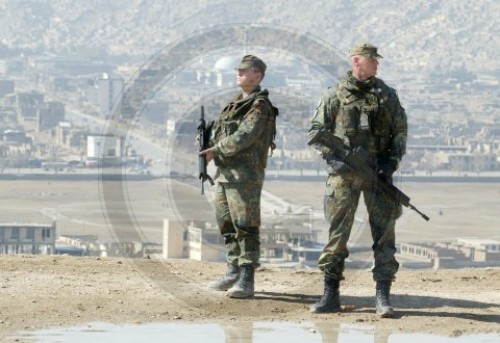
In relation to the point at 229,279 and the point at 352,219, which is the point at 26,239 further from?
the point at 352,219

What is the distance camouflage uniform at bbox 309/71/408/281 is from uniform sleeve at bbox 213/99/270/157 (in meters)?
0.45

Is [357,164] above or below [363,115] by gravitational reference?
below

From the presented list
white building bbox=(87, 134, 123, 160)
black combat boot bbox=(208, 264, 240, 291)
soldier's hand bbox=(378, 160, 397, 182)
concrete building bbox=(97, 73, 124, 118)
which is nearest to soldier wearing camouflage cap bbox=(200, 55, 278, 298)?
black combat boot bbox=(208, 264, 240, 291)

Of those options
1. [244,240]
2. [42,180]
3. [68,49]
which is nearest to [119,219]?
[42,180]

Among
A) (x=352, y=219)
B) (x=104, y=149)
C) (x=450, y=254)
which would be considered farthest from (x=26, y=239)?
(x=352, y=219)

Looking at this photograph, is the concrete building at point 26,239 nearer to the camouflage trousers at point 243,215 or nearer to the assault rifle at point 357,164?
the camouflage trousers at point 243,215

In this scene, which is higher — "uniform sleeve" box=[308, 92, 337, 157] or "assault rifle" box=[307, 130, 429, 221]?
"uniform sleeve" box=[308, 92, 337, 157]

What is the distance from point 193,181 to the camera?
44.5m

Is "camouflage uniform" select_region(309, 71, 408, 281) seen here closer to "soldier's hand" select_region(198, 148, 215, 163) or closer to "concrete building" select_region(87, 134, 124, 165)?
"soldier's hand" select_region(198, 148, 215, 163)

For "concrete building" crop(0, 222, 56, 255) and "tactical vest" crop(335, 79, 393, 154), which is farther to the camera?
"concrete building" crop(0, 222, 56, 255)

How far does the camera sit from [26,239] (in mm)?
38875

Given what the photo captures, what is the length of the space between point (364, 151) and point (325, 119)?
0.27 meters

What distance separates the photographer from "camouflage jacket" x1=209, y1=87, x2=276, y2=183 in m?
9.95

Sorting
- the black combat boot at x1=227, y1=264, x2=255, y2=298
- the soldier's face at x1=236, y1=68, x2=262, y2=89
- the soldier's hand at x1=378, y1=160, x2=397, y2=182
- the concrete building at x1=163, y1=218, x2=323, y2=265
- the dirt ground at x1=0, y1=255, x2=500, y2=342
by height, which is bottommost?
the concrete building at x1=163, y1=218, x2=323, y2=265
